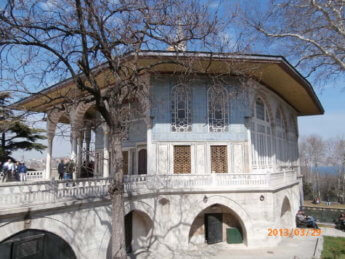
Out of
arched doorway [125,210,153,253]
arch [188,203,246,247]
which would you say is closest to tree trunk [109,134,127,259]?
arched doorway [125,210,153,253]

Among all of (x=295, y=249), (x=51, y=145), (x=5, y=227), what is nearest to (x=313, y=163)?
(x=295, y=249)

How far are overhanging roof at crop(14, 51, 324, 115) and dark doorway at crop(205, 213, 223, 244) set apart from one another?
20.2 ft

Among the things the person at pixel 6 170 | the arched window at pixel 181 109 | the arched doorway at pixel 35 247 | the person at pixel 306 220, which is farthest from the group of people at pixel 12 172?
the person at pixel 306 220

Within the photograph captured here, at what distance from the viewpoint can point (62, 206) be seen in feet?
21.3

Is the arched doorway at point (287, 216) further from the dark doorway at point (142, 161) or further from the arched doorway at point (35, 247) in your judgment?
the arched doorway at point (35, 247)

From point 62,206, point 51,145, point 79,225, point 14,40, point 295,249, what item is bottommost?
point 295,249

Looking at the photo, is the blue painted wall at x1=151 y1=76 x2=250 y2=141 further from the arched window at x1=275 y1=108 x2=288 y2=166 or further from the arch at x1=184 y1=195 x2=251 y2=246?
the arched window at x1=275 y1=108 x2=288 y2=166

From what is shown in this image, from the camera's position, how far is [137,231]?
34.9 feet

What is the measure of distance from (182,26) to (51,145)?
556 inches

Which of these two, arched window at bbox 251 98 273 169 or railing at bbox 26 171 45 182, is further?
railing at bbox 26 171 45 182

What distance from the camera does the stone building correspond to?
33.9 feet

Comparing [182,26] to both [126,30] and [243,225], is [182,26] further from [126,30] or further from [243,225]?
[243,225]

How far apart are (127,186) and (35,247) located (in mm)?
3273

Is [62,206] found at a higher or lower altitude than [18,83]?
lower
